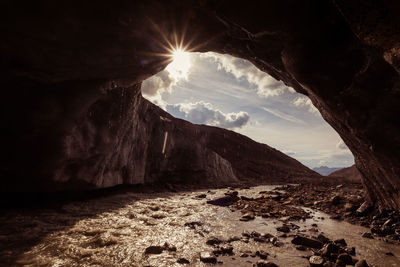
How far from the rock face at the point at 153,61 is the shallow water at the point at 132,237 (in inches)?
57.9

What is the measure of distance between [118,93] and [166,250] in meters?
6.17

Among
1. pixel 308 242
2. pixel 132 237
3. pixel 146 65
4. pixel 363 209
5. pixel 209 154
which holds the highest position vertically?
pixel 146 65

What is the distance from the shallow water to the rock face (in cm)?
147

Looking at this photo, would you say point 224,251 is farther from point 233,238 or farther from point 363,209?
point 363,209

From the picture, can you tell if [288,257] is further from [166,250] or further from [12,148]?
[12,148]

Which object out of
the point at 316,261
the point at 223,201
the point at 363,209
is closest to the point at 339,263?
the point at 316,261

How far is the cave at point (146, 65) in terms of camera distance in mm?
3514

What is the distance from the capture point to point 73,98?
578 centimetres

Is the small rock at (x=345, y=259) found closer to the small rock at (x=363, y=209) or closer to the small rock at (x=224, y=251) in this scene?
the small rock at (x=224, y=251)

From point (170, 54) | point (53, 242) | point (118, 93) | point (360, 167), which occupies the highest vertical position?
point (170, 54)

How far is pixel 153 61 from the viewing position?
6.21 meters

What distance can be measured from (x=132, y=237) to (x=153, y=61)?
4932 millimetres

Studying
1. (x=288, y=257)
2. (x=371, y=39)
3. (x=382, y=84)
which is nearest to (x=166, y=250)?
(x=288, y=257)

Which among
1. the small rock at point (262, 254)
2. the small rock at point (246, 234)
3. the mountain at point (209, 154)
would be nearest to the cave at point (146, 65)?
the small rock at point (262, 254)
